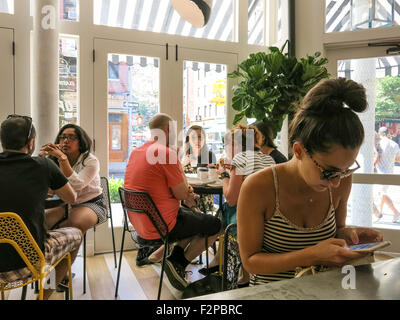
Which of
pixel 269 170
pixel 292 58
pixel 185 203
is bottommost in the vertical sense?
pixel 185 203

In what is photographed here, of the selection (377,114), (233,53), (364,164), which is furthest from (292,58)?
(364,164)

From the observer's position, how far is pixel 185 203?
3068mm

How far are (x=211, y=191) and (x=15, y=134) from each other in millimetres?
1510

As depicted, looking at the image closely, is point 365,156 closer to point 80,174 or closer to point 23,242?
point 80,174

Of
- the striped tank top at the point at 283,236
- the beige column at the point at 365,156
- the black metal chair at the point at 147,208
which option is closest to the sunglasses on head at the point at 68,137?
the black metal chair at the point at 147,208

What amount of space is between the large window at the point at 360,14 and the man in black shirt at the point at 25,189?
359 cm

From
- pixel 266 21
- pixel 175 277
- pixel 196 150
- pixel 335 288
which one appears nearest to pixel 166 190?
pixel 175 277

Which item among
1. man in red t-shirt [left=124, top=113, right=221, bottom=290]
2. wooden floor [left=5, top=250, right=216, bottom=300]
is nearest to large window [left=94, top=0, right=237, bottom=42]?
man in red t-shirt [left=124, top=113, right=221, bottom=290]

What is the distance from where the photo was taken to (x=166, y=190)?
2475 mm

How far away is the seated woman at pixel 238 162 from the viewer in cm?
227

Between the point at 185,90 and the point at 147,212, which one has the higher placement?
the point at 185,90
